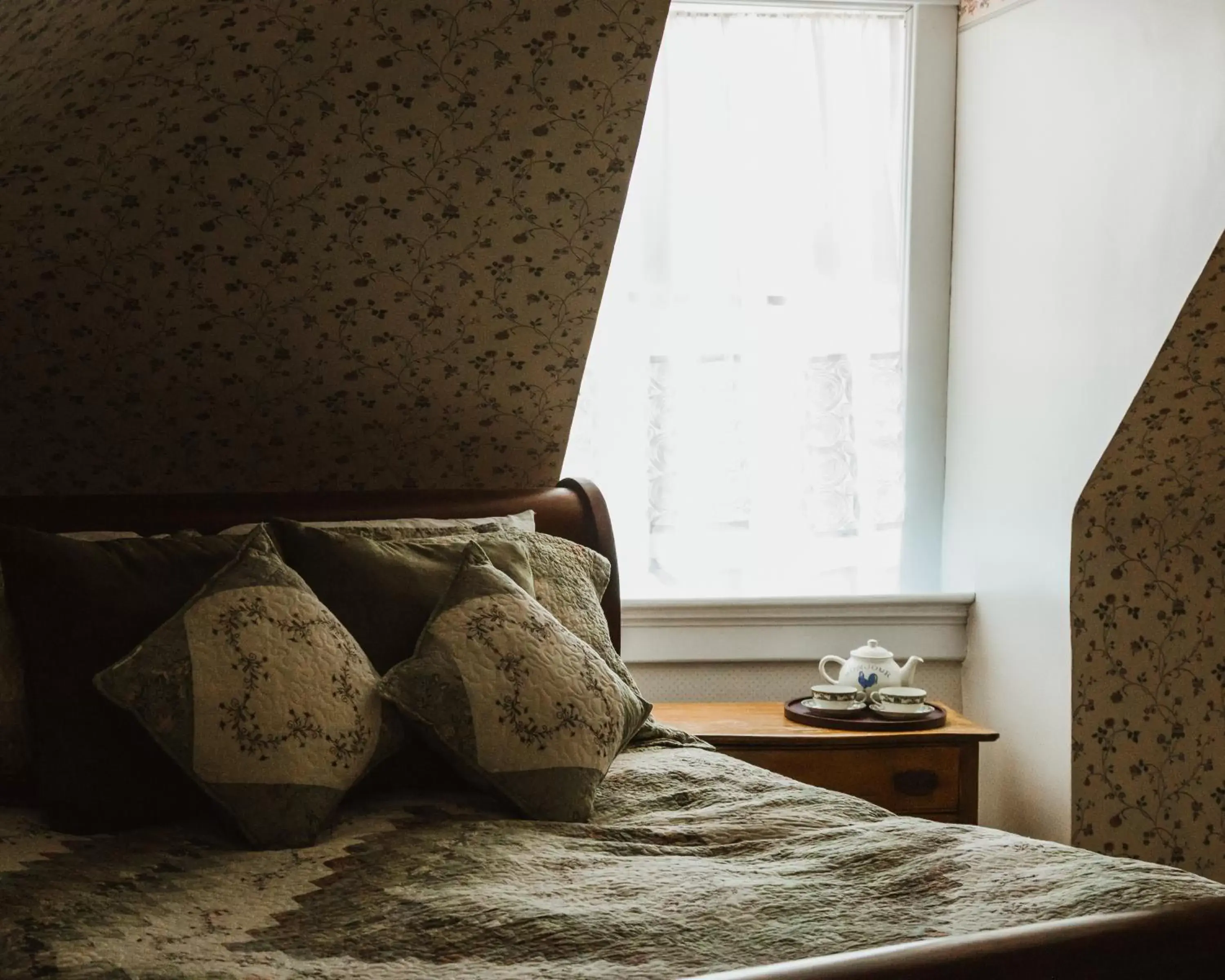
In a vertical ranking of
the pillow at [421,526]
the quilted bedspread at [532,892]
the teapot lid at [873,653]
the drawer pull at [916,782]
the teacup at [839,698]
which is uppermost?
the pillow at [421,526]

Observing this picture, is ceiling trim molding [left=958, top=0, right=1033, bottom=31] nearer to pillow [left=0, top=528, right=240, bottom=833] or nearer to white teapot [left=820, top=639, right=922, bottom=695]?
white teapot [left=820, top=639, right=922, bottom=695]

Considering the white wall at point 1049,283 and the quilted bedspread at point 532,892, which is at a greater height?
the white wall at point 1049,283

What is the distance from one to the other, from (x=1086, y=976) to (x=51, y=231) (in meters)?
1.89

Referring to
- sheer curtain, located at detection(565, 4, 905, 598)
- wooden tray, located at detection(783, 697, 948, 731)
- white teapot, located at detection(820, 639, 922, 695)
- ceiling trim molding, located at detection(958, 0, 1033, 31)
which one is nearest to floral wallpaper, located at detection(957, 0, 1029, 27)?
ceiling trim molding, located at detection(958, 0, 1033, 31)

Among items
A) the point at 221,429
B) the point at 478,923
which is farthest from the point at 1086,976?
the point at 221,429

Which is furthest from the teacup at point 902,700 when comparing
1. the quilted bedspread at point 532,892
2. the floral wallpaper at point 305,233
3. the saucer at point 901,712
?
the quilted bedspread at point 532,892

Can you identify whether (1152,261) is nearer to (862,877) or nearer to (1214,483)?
(1214,483)

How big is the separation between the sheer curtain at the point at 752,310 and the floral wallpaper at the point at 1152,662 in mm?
643

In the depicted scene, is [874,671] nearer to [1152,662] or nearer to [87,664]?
[1152,662]

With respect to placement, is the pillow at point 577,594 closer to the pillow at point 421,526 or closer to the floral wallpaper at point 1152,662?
the pillow at point 421,526

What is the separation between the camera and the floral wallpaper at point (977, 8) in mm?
2826

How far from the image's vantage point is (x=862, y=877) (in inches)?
51.9

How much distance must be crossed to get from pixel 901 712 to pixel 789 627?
45cm

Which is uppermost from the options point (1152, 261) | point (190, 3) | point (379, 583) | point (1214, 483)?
point (190, 3)
